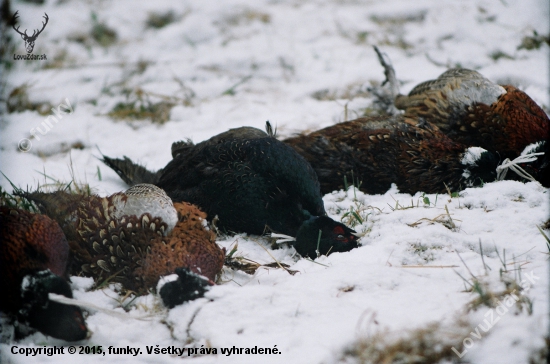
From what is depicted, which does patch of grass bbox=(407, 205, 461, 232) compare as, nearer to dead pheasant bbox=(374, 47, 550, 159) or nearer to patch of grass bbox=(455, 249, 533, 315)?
patch of grass bbox=(455, 249, 533, 315)

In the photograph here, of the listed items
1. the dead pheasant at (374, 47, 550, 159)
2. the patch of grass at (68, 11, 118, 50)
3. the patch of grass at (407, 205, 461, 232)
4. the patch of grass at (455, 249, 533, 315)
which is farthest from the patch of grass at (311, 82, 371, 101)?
the patch of grass at (455, 249, 533, 315)

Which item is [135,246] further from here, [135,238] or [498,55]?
[498,55]

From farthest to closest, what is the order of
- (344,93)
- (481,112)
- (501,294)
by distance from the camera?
1. (344,93)
2. (481,112)
3. (501,294)

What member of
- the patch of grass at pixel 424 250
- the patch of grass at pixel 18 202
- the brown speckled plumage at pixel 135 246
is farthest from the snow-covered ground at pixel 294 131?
the patch of grass at pixel 18 202

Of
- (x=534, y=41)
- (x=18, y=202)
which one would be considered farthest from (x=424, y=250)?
(x=534, y=41)

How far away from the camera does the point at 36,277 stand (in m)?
2.16

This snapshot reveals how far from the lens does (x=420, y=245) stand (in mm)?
2645

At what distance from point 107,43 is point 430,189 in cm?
490

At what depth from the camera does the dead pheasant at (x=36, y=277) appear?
2.09 m

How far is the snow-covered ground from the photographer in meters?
2.03

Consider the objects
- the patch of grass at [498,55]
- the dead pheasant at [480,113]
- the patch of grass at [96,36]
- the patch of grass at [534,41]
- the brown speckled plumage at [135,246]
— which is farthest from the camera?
the patch of grass at [96,36]

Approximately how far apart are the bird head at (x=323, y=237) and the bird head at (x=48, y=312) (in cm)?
132

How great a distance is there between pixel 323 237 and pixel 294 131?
1.88 meters

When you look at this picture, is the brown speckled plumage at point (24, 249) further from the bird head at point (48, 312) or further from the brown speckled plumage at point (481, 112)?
the brown speckled plumage at point (481, 112)
